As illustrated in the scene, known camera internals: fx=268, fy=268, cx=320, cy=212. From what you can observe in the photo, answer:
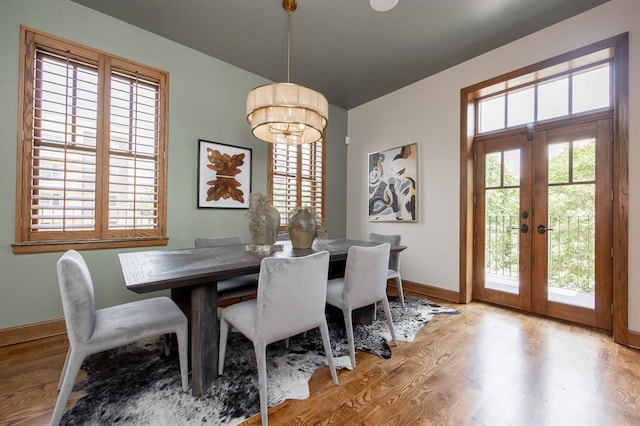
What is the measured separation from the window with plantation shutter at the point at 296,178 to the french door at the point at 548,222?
7.47ft

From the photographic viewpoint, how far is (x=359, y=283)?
1.96 metres

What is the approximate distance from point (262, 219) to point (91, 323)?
3.89ft

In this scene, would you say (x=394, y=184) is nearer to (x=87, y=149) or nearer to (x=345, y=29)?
(x=345, y=29)

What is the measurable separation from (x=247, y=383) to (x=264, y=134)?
197 centimetres

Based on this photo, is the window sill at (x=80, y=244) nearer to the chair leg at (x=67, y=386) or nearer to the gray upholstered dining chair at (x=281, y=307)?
the chair leg at (x=67, y=386)

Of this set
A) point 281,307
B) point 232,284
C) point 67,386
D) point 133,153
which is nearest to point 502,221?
point 281,307

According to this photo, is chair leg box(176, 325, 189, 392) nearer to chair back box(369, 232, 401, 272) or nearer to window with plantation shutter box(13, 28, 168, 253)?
window with plantation shutter box(13, 28, 168, 253)

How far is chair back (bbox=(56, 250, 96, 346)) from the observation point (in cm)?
130

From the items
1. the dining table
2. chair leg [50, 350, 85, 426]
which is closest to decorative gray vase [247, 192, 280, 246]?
the dining table

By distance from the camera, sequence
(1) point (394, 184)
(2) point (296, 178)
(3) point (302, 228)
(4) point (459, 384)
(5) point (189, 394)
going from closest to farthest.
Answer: (5) point (189, 394), (4) point (459, 384), (3) point (302, 228), (1) point (394, 184), (2) point (296, 178)

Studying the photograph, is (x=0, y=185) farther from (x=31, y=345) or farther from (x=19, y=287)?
(x=31, y=345)

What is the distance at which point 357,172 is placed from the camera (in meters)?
4.69

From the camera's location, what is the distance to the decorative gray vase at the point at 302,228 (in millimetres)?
2333

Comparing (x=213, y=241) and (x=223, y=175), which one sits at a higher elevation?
(x=223, y=175)
